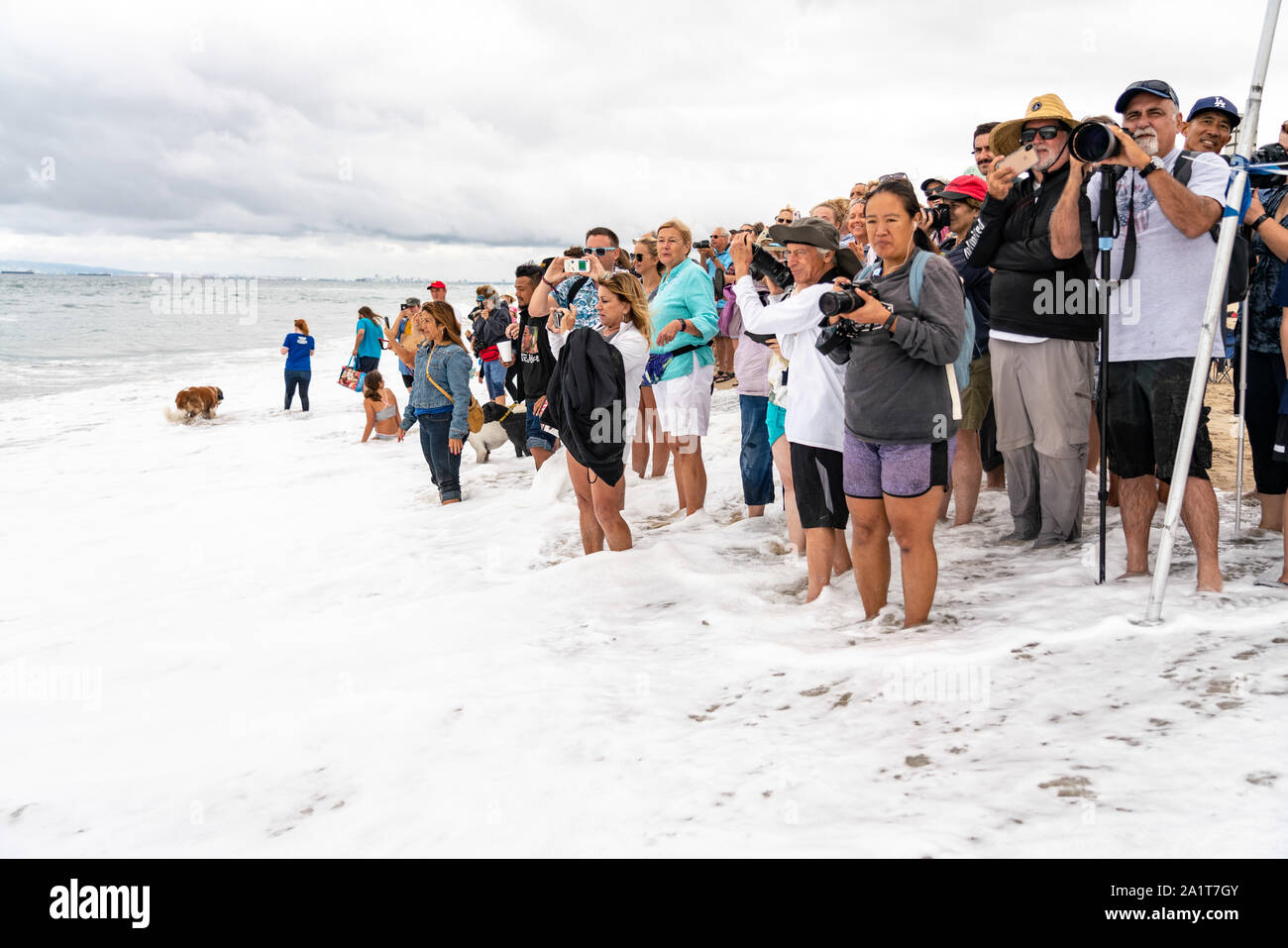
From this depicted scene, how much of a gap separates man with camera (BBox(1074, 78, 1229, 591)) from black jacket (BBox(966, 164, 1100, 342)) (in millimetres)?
409

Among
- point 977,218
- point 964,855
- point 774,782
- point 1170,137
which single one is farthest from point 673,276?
point 964,855

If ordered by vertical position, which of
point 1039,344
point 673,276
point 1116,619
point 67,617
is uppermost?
point 673,276

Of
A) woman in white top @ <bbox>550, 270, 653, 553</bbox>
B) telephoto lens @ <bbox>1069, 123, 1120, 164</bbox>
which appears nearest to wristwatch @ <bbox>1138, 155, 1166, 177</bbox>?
telephoto lens @ <bbox>1069, 123, 1120, 164</bbox>

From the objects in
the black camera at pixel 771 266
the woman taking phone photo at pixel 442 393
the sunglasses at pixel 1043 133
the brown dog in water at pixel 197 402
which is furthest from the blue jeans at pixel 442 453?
the brown dog in water at pixel 197 402

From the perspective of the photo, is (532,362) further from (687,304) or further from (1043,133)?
(1043,133)

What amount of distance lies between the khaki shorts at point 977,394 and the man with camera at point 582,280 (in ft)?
8.27

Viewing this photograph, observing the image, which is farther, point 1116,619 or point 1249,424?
point 1249,424

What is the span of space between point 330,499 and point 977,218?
7138 mm

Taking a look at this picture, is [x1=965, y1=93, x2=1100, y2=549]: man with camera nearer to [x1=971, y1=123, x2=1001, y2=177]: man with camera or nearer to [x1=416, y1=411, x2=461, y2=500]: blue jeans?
[x1=971, y1=123, x2=1001, y2=177]: man with camera

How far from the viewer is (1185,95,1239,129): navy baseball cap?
435 centimetres

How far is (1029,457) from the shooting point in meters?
4.87

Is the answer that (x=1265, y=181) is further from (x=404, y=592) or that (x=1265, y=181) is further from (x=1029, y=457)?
(x=404, y=592)

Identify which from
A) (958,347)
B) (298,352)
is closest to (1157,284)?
(958,347)

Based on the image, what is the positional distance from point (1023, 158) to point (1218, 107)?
47.0 inches
